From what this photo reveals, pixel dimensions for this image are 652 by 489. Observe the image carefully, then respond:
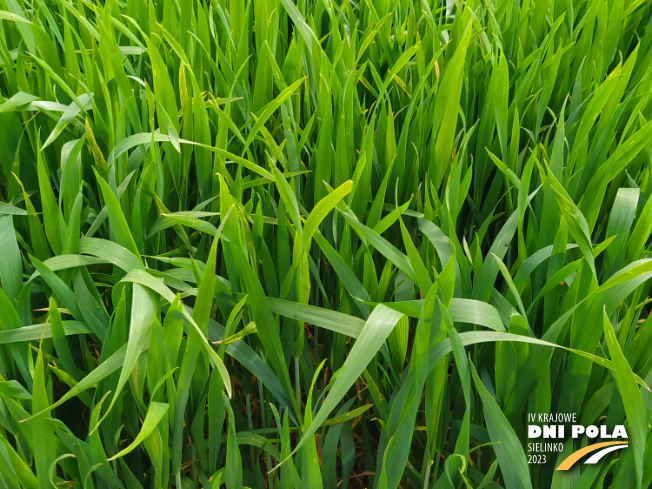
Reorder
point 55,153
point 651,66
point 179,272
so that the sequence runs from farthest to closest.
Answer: point 651,66
point 55,153
point 179,272

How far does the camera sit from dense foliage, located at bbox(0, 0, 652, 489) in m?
0.48

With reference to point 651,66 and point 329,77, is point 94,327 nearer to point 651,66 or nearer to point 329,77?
point 329,77

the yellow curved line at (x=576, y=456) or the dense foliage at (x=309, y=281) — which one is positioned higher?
the dense foliage at (x=309, y=281)

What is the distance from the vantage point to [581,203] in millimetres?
648

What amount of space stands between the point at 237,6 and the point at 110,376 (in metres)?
0.68

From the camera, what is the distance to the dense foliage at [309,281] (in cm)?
48

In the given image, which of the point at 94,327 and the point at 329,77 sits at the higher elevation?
the point at 329,77

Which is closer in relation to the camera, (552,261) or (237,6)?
(552,261)

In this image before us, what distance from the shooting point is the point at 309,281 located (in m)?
0.58

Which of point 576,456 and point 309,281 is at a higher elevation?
point 309,281

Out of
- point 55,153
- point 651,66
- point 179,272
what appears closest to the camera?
point 179,272

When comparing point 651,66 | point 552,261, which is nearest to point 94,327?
point 552,261

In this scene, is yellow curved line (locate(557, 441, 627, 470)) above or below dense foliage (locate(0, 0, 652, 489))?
below

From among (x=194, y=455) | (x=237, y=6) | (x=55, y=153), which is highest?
(x=237, y=6)
